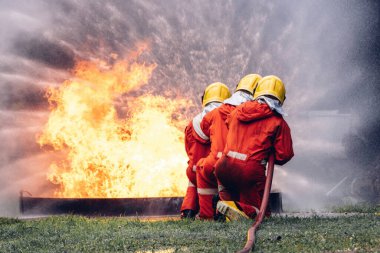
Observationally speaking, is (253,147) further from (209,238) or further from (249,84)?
(209,238)

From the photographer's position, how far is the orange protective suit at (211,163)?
27.3 ft

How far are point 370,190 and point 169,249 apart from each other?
32.6ft

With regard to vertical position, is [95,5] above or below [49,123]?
above

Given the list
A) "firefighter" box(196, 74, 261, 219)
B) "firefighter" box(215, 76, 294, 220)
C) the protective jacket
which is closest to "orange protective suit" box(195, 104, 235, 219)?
"firefighter" box(196, 74, 261, 219)

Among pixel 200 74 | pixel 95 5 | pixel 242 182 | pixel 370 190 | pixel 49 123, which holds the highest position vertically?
pixel 95 5

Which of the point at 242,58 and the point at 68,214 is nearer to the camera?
the point at 68,214

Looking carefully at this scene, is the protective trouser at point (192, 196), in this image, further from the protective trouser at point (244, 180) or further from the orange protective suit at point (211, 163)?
the protective trouser at point (244, 180)

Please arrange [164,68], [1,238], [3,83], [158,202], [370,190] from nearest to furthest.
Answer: [1,238] → [158,202] → [370,190] → [164,68] → [3,83]

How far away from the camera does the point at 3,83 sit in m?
16.8

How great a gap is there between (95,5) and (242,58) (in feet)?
13.7

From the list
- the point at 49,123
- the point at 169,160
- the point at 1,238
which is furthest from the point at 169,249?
the point at 49,123

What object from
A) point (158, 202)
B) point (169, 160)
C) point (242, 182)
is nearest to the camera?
point (242, 182)

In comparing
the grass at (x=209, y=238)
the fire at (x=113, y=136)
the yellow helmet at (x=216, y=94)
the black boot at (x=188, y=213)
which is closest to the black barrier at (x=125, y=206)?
the black boot at (x=188, y=213)

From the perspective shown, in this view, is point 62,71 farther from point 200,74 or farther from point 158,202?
point 158,202
